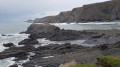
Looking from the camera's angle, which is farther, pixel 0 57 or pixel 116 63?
pixel 0 57

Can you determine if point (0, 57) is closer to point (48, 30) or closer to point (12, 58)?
point (12, 58)

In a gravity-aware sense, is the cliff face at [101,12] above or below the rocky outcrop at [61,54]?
above

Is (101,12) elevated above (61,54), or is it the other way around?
(101,12)

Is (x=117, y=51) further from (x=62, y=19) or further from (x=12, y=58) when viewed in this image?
(x=62, y=19)

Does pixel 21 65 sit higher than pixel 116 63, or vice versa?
pixel 116 63

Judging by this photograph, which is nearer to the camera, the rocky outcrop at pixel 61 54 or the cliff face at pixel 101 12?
the rocky outcrop at pixel 61 54

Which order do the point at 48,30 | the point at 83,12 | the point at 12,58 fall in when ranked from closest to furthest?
the point at 12,58, the point at 48,30, the point at 83,12

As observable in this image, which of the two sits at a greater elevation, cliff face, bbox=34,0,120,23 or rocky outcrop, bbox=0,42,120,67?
cliff face, bbox=34,0,120,23

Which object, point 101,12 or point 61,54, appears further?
point 101,12

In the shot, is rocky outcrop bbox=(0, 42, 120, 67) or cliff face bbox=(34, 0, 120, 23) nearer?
rocky outcrop bbox=(0, 42, 120, 67)

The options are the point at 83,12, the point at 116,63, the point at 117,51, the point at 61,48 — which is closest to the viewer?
the point at 116,63

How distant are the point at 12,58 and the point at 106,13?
354 feet

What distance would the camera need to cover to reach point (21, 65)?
31.7m

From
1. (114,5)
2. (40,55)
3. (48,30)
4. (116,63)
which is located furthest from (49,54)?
(114,5)
